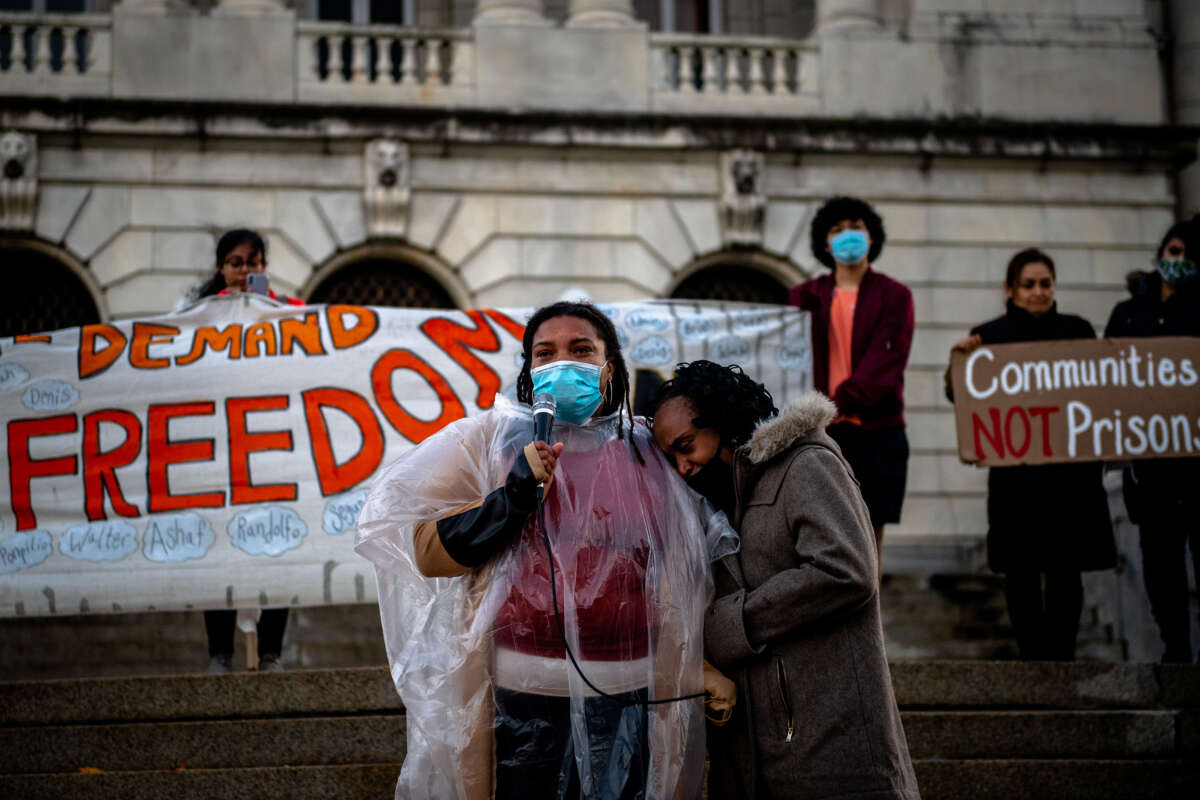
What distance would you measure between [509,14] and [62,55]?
4.91 metres

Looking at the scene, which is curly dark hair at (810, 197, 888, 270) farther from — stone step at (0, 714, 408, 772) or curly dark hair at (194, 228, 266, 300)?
stone step at (0, 714, 408, 772)

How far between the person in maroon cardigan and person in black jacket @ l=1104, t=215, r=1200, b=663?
137 cm

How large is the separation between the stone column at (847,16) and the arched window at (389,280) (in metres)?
5.41

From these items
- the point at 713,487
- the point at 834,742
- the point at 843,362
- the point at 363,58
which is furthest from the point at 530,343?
the point at 363,58

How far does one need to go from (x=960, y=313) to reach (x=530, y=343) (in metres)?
12.4

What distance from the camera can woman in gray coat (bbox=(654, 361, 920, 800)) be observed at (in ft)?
11.8

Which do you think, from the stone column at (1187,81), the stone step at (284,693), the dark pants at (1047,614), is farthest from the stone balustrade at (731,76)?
the stone step at (284,693)

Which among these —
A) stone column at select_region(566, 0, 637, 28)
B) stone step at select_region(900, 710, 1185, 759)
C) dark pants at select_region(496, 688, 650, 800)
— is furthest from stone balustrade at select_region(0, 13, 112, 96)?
dark pants at select_region(496, 688, 650, 800)

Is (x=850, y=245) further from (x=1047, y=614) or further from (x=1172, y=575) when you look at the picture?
(x=1172, y=575)

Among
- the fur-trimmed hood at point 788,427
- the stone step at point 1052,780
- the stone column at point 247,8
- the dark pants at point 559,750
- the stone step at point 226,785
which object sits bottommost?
the stone step at point 1052,780

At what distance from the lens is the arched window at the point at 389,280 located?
1486 cm

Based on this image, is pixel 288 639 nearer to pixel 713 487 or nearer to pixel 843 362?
pixel 843 362

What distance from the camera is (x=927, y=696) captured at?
615 centimetres

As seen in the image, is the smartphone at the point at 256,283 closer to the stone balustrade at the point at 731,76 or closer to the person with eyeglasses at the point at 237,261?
the person with eyeglasses at the point at 237,261
